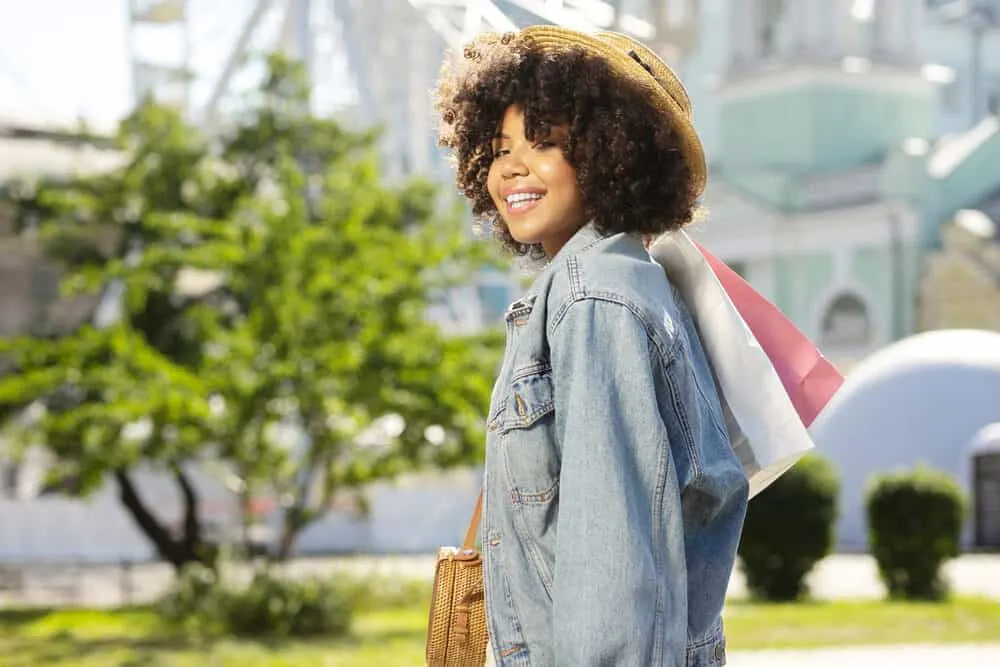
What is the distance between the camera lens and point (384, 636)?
50.0 ft

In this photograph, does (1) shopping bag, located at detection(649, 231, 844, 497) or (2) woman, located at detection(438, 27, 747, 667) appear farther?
(1) shopping bag, located at detection(649, 231, 844, 497)

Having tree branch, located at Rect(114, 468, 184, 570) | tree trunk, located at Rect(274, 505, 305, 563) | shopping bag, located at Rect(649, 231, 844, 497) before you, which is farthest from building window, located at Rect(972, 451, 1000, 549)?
shopping bag, located at Rect(649, 231, 844, 497)

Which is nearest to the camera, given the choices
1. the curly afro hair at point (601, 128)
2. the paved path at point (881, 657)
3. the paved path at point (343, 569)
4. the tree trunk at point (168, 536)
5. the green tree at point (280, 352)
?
the curly afro hair at point (601, 128)

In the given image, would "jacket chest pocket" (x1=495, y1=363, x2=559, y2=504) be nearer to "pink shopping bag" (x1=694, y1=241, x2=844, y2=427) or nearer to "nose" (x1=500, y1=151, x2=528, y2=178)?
"nose" (x1=500, y1=151, x2=528, y2=178)

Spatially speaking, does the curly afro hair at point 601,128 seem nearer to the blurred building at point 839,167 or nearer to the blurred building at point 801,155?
the blurred building at point 801,155

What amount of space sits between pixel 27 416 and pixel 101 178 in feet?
10.7

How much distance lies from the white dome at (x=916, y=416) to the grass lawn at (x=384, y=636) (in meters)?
9.50

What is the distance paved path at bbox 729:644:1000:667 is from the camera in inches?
455

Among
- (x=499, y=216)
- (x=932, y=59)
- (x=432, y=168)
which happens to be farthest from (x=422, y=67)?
(x=499, y=216)

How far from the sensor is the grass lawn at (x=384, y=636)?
532 inches

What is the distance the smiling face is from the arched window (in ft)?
118

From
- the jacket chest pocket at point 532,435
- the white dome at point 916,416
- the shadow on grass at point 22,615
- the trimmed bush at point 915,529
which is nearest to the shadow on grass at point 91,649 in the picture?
the shadow on grass at point 22,615

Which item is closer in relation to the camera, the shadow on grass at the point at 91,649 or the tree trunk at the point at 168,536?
the shadow on grass at the point at 91,649

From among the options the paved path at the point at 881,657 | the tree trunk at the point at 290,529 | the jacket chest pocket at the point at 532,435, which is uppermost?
the jacket chest pocket at the point at 532,435
